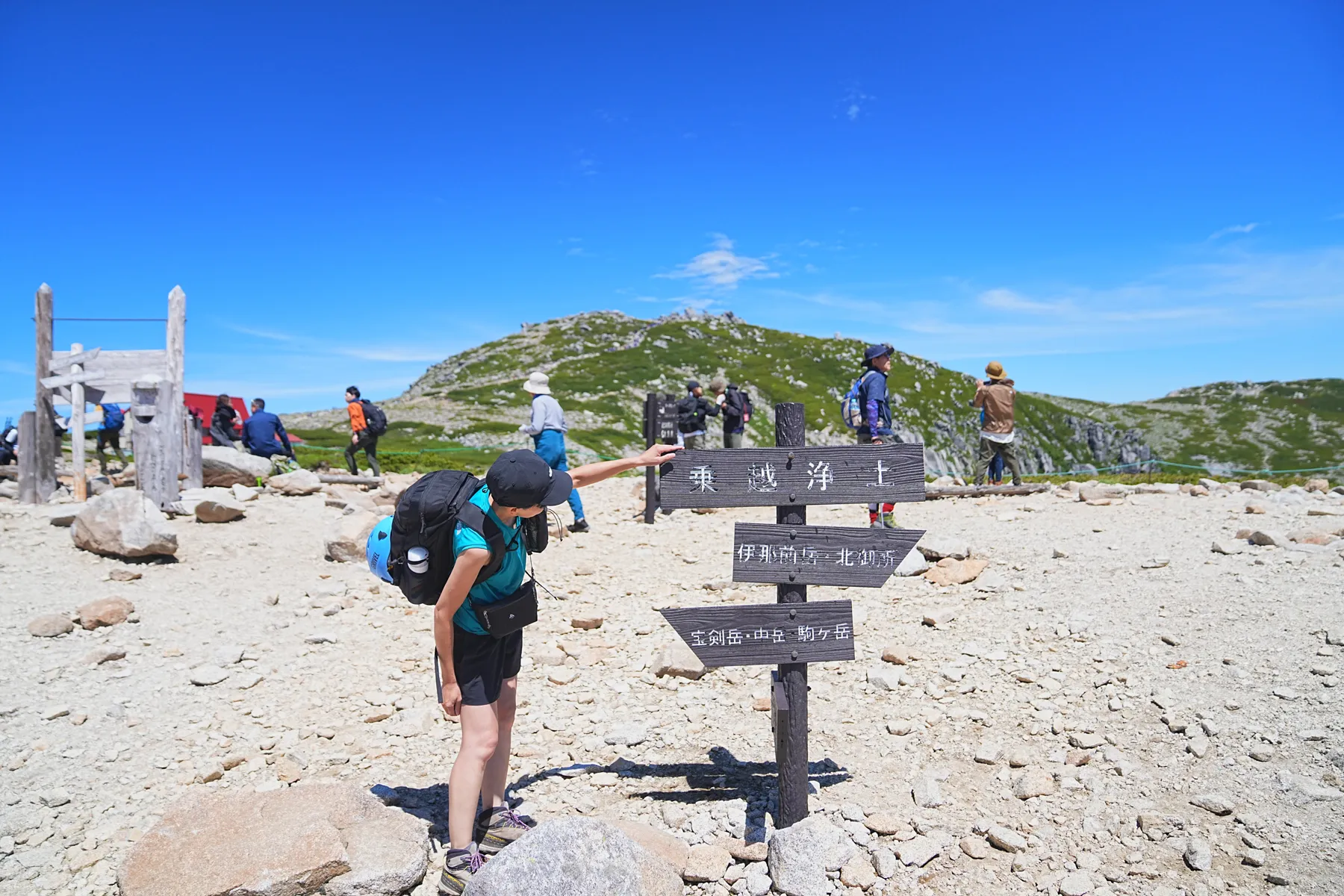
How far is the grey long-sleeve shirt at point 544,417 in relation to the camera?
10344 millimetres

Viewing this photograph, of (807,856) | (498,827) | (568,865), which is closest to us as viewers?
(568,865)

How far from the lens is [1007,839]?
13.7 ft

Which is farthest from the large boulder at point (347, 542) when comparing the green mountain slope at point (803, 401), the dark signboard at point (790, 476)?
the green mountain slope at point (803, 401)

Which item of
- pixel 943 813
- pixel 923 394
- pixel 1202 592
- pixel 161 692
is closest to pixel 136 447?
pixel 161 692

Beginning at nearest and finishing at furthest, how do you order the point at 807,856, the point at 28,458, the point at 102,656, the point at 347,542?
the point at 807,856, the point at 102,656, the point at 347,542, the point at 28,458

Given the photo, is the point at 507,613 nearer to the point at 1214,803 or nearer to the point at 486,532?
the point at 486,532

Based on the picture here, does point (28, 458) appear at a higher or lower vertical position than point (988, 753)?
higher

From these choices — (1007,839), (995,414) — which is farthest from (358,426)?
(1007,839)

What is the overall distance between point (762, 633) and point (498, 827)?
1.83 meters

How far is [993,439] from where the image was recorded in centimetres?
1284

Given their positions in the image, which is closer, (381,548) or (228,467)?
(381,548)

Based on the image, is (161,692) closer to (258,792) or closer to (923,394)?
(258,792)

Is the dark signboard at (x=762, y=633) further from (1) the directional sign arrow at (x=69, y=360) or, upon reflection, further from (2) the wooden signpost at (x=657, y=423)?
(1) the directional sign arrow at (x=69, y=360)

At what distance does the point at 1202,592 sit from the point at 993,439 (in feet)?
19.4
